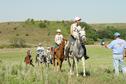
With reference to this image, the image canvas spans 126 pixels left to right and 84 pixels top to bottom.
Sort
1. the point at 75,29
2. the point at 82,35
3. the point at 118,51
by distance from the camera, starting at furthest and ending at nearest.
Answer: the point at 75,29
the point at 82,35
the point at 118,51

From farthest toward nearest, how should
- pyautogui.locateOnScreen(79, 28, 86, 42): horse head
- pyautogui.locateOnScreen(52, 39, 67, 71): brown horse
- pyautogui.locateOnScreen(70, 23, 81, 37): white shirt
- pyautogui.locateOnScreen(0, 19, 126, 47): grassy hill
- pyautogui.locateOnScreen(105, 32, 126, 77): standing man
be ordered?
pyautogui.locateOnScreen(0, 19, 126, 47): grassy hill < pyautogui.locateOnScreen(52, 39, 67, 71): brown horse < pyautogui.locateOnScreen(70, 23, 81, 37): white shirt < pyautogui.locateOnScreen(79, 28, 86, 42): horse head < pyautogui.locateOnScreen(105, 32, 126, 77): standing man

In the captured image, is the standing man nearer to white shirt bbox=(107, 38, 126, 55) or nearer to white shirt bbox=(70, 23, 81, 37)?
white shirt bbox=(107, 38, 126, 55)

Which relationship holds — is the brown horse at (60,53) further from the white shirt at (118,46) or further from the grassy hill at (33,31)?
the grassy hill at (33,31)

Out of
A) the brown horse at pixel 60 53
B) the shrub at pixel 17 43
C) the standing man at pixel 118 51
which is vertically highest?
the standing man at pixel 118 51

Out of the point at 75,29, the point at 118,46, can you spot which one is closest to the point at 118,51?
the point at 118,46

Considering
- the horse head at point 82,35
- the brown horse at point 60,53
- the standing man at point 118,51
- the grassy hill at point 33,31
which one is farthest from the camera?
the grassy hill at point 33,31

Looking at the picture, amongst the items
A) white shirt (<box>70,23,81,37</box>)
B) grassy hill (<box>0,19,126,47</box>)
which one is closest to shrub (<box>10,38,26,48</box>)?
grassy hill (<box>0,19,126,47</box>)

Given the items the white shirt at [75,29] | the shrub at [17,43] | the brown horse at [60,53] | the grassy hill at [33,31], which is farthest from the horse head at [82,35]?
the grassy hill at [33,31]

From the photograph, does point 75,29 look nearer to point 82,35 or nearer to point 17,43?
point 82,35

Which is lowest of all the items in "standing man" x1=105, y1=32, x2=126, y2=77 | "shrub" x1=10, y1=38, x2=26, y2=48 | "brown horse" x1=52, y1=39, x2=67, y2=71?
"shrub" x1=10, y1=38, x2=26, y2=48

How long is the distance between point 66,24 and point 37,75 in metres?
110

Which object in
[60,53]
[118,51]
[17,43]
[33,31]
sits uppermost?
[118,51]

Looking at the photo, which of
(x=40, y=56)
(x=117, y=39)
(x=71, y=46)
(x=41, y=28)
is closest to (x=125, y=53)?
(x=117, y=39)

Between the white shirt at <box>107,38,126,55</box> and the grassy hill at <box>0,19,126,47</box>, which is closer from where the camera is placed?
the white shirt at <box>107,38,126,55</box>
